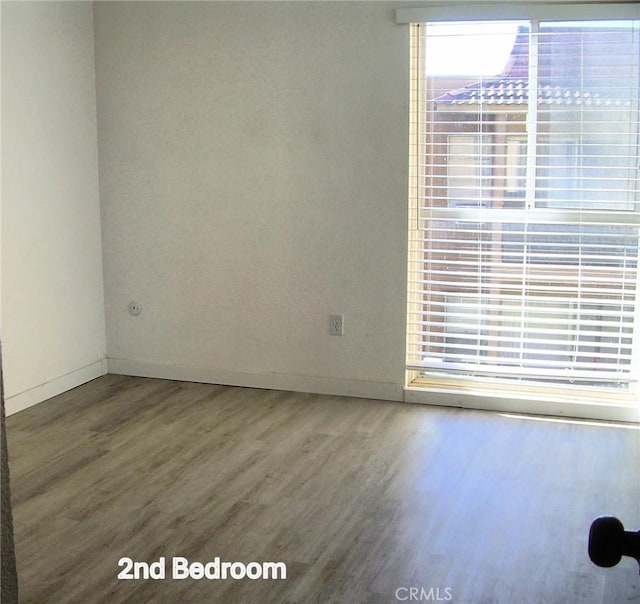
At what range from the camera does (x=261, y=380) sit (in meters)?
4.75

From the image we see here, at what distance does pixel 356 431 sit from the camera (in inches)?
160

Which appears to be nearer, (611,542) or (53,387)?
(611,542)

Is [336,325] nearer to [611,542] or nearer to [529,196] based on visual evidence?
[529,196]

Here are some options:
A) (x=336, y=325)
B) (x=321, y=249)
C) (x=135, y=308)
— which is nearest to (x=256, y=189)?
(x=321, y=249)

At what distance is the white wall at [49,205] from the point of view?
13.8 feet

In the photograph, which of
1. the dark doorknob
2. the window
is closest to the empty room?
the window

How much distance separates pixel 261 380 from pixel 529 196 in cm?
173

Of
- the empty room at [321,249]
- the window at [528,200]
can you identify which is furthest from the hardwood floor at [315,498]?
the window at [528,200]

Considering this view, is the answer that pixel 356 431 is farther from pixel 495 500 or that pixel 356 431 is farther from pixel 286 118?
pixel 286 118

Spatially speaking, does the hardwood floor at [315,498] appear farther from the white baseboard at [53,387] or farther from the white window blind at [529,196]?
the white window blind at [529,196]

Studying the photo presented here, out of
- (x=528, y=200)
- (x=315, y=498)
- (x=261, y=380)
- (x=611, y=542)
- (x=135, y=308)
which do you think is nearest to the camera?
(x=611, y=542)

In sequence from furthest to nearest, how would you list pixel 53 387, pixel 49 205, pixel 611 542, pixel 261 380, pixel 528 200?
pixel 261 380
pixel 53 387
pixel 49 205
pixel 528 200
pixel 611 542

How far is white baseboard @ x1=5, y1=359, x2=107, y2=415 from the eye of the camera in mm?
4301

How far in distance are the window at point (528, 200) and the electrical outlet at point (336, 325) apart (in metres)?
0.38
